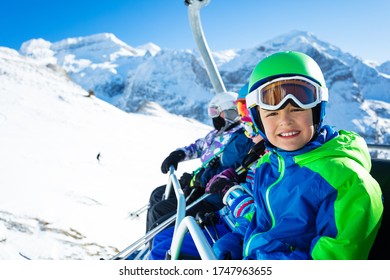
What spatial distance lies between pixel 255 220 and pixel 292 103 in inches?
27.8

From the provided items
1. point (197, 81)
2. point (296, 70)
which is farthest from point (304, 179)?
point (197, 81)

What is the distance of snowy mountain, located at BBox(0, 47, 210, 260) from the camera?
3.01 meters

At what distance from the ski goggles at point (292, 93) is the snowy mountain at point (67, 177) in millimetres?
2457

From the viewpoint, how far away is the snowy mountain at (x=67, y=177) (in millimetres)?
3008

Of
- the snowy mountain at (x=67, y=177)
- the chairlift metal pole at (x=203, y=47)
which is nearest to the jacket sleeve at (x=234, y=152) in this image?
the snowy mountain at (x=67, y=177)

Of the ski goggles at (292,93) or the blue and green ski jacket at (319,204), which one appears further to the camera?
the ski goggles at (292,93)

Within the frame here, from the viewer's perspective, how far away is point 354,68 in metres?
179

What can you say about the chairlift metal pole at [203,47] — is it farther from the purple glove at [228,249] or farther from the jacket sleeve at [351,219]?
the jacket sleeve at [351,219]

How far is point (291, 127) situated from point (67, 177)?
4.46 meters

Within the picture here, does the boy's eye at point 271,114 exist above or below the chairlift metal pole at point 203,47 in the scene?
below

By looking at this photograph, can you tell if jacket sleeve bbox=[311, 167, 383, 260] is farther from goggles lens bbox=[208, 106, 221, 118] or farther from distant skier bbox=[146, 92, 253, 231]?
goggles lens bbox=[208, 106, 221, 118]

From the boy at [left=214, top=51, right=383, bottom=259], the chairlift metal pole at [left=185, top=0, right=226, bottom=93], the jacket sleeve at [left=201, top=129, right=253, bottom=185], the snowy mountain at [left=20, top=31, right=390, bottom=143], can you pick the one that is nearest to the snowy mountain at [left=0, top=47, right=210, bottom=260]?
the jacket sleeve at [left=201, top=129, right=253, bottom=185]

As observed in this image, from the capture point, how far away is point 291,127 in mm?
1356
